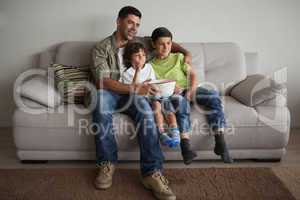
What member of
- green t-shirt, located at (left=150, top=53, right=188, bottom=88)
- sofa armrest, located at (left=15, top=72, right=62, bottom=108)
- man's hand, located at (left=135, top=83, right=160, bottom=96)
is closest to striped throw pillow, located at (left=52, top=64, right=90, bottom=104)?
sofa armrest, located at (left=15, top=72, right=62, bottom=108)

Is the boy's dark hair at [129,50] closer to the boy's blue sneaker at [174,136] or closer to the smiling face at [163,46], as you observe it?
the smiling face at [163,46]

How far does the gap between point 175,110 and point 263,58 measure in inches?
53.1

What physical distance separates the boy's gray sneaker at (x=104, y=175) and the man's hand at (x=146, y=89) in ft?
1.68

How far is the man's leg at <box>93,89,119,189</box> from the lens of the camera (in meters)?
2.06

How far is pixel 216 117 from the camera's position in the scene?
2.20m

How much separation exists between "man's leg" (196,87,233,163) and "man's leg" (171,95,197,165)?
5.1 inches

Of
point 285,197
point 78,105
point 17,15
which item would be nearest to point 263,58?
point 285,197

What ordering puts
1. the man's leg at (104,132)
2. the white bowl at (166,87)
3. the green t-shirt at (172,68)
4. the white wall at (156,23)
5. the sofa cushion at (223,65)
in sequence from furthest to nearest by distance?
the white wall at (156,23), the sofa cushion at (223,65), the green t-shirt at (172,68), the white bowl at (166,87), the man's leg at (104,132)

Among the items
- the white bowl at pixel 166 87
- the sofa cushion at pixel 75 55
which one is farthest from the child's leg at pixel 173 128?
the sofa cushion at pixel 75 55

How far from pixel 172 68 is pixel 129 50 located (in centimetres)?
34

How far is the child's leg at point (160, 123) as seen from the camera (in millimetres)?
2033

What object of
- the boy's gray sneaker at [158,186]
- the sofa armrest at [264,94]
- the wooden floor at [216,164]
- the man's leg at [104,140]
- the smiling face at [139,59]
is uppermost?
the smiling face at [139,59]

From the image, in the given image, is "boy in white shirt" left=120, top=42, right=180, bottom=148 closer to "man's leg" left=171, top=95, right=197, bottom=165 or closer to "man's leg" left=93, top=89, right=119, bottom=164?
"man's leg" left=171, top=95, right=197, bottom=165

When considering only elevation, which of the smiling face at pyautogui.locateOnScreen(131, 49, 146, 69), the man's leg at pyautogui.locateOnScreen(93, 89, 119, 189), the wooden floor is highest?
the smiling face at pyautogui.locateOnScreen(131, 49, 146, 69)
